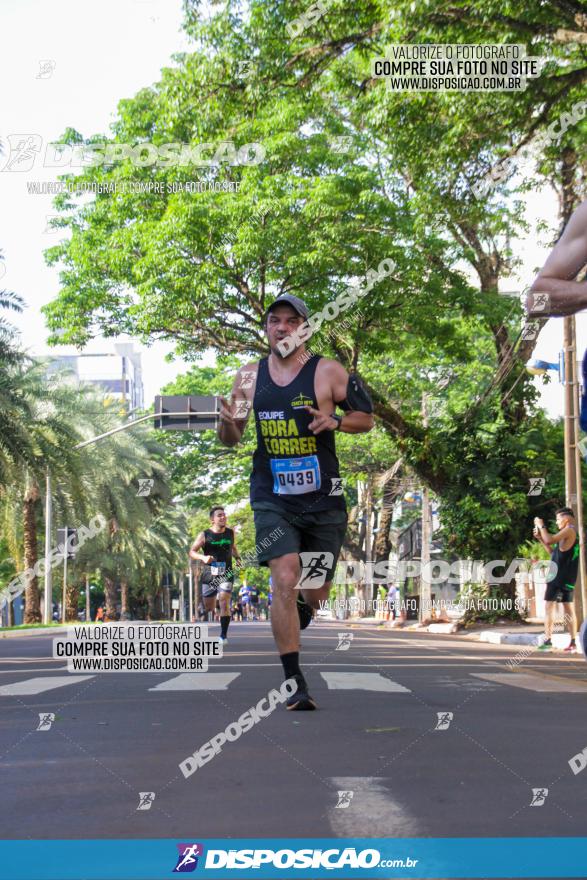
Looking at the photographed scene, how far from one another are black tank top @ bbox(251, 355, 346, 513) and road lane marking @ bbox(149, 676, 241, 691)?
6.72 feet

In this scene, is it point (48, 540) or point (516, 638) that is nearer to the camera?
point (516, 638)

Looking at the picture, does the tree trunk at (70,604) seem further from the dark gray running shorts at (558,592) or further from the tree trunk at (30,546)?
the dark gray running shorts at (558,592)

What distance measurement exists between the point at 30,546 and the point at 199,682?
28755 millimetres

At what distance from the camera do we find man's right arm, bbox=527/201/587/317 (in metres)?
3.82

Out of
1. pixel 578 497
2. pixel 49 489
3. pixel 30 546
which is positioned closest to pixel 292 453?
pixel 578 497

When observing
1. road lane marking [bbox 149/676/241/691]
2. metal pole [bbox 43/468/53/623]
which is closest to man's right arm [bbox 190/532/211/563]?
road lane marking [bbox 149/676/241/691]

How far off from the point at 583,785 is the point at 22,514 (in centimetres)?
3462

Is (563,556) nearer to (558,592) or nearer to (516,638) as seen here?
(558,592)

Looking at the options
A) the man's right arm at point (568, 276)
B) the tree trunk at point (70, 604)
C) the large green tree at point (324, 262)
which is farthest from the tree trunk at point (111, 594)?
the man's right arm at point (568, 276)

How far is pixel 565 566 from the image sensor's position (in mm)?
14875

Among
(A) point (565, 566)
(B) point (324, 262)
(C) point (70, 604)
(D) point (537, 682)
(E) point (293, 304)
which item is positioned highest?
(B) point (324, 262)

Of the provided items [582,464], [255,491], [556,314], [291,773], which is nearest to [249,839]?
[291,773]

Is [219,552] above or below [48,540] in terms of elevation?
below

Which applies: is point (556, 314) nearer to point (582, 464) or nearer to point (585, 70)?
point (585, 70)
